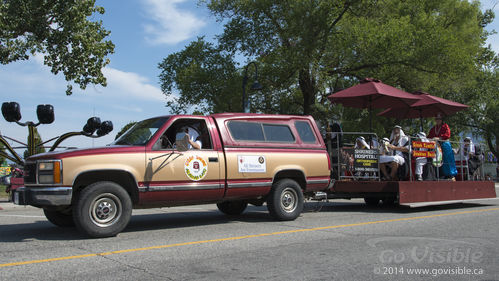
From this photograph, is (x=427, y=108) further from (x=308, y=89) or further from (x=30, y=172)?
(x=308, y=89)

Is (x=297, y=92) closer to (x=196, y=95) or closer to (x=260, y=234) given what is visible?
(x=196, y=95)

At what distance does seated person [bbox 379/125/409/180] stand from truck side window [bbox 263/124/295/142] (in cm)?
298

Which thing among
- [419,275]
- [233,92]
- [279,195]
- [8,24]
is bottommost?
[419,275]

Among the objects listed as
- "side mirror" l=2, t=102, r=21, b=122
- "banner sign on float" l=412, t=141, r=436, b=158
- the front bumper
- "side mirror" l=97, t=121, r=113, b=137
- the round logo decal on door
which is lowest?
the front bumper

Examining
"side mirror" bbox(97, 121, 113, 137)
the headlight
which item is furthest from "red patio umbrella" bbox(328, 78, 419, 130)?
"side mirror" bbox(97, 121, 113, 137)

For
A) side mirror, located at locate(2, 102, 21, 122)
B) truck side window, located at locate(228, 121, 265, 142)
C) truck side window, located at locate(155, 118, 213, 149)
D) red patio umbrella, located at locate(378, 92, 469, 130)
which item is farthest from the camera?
side mirror, located at locate(2, 102, 21, 122)

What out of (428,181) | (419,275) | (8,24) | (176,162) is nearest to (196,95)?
(8,24)

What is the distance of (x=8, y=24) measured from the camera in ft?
62.3

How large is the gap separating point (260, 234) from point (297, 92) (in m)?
24.3

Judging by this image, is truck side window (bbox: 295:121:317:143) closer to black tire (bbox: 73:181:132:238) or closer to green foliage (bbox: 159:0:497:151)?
black tire (bbox: 73:181:132:238)

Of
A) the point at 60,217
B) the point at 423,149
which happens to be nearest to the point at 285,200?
the point at 60,217

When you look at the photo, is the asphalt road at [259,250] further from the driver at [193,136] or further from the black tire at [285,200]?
the driver at [193,136]

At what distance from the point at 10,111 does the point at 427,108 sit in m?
14.7

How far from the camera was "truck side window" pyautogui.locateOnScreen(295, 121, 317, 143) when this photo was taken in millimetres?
9055
